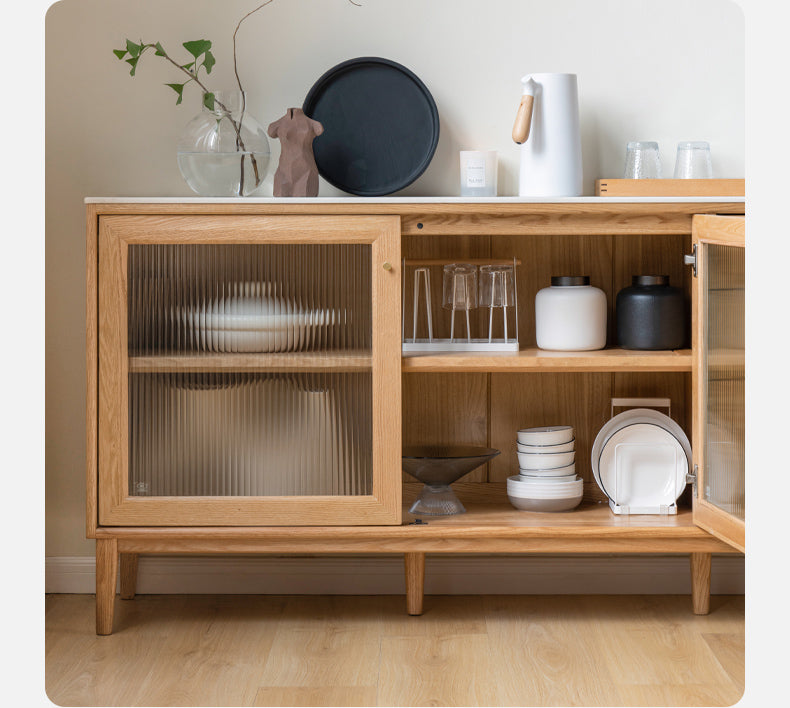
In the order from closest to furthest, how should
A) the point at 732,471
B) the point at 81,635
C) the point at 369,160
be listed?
the point at 732,471 < the point at 81,635 < the point at 369,160

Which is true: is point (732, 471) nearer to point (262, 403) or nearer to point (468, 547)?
point (468, 547)

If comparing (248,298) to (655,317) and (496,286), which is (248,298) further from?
(655,317)

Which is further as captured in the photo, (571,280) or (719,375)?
(571,280)

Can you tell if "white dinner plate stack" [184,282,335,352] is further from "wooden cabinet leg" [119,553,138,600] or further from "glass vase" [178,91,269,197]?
"wooden cabinet leg" [119,553,138,600]

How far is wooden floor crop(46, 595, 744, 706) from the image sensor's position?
1.91 m

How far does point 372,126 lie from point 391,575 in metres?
1.21

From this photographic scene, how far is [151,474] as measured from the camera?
7.20 ft

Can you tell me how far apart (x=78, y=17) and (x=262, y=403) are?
3.75 ft

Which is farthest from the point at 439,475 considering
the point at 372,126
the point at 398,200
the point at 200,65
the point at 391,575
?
the point at 200,65

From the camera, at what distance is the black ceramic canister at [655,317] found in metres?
2.28

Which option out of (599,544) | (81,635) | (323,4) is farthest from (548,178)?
(81,635)

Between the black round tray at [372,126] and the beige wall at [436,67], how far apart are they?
0.05 meters

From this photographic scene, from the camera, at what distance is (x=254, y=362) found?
221 cm

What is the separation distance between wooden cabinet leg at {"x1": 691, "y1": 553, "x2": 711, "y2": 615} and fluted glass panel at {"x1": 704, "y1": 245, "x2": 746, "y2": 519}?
238mm
